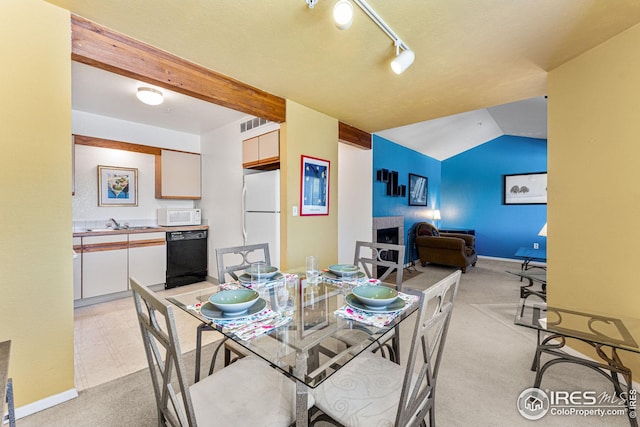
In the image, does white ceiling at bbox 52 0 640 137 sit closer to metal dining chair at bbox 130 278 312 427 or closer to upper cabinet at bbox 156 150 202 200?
metal dining chair at bbox 130 278 312 427

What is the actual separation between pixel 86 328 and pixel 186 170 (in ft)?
7.81

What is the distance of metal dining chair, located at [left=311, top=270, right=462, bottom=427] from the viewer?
937 mm

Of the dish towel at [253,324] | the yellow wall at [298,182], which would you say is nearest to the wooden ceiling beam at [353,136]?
the yellow wall at [298,182]

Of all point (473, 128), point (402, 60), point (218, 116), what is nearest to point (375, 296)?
point (402, 60)

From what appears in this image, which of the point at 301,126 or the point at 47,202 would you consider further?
the point at 301,126

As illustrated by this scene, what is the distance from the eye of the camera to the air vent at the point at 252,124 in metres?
3.19

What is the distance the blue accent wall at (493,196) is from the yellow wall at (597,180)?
4.56 meters

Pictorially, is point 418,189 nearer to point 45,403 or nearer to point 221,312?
point 221,312

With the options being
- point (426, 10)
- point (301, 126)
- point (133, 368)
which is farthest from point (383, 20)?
point (133, 368)

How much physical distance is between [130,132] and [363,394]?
4371 millimetres

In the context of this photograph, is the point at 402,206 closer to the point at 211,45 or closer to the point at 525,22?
the point at 525,22

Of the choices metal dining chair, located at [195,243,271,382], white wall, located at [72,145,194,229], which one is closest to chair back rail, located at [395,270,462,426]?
metal dining chair, located at [195,243,271,382]

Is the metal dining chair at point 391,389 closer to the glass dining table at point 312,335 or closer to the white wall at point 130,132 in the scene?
the glass dining table at point 312,335

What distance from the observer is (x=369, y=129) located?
388 cm
